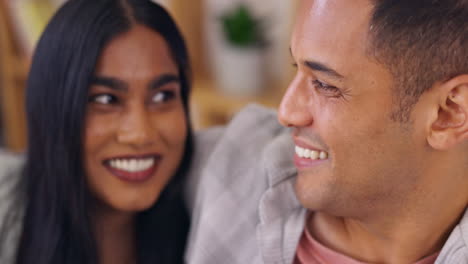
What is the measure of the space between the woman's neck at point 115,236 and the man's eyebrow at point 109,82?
34 centimetres

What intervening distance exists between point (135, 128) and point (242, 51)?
35.1 inches

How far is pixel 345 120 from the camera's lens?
3.06 feet

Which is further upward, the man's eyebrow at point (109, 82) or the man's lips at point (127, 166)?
the man's eyebrow at point (109, 82)

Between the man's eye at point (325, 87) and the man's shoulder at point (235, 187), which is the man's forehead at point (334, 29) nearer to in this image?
the man's eye at point (325, 87)

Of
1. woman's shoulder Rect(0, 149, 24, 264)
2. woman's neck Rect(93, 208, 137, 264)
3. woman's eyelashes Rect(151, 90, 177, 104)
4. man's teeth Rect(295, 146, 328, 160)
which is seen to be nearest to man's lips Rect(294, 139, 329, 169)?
man's teeth Rect(295, 146, 328, 160)

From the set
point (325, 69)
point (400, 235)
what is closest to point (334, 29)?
point (325, 69)

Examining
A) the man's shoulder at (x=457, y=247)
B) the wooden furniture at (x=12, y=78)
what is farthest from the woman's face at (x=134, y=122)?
the wooden furniture at (x=12, y=78)

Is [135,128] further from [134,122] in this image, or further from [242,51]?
[242,51]

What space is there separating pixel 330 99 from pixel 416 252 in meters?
0.33

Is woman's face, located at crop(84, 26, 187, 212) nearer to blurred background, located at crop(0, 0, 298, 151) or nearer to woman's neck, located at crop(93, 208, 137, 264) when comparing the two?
woman's neck, located at crop(93, 208, 137, 264)

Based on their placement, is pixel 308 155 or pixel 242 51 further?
pixel 242 51

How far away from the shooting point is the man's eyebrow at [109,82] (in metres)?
1.15

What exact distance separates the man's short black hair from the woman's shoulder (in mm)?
856

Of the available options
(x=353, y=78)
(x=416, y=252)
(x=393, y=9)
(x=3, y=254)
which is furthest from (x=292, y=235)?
(x=3, y=254)
